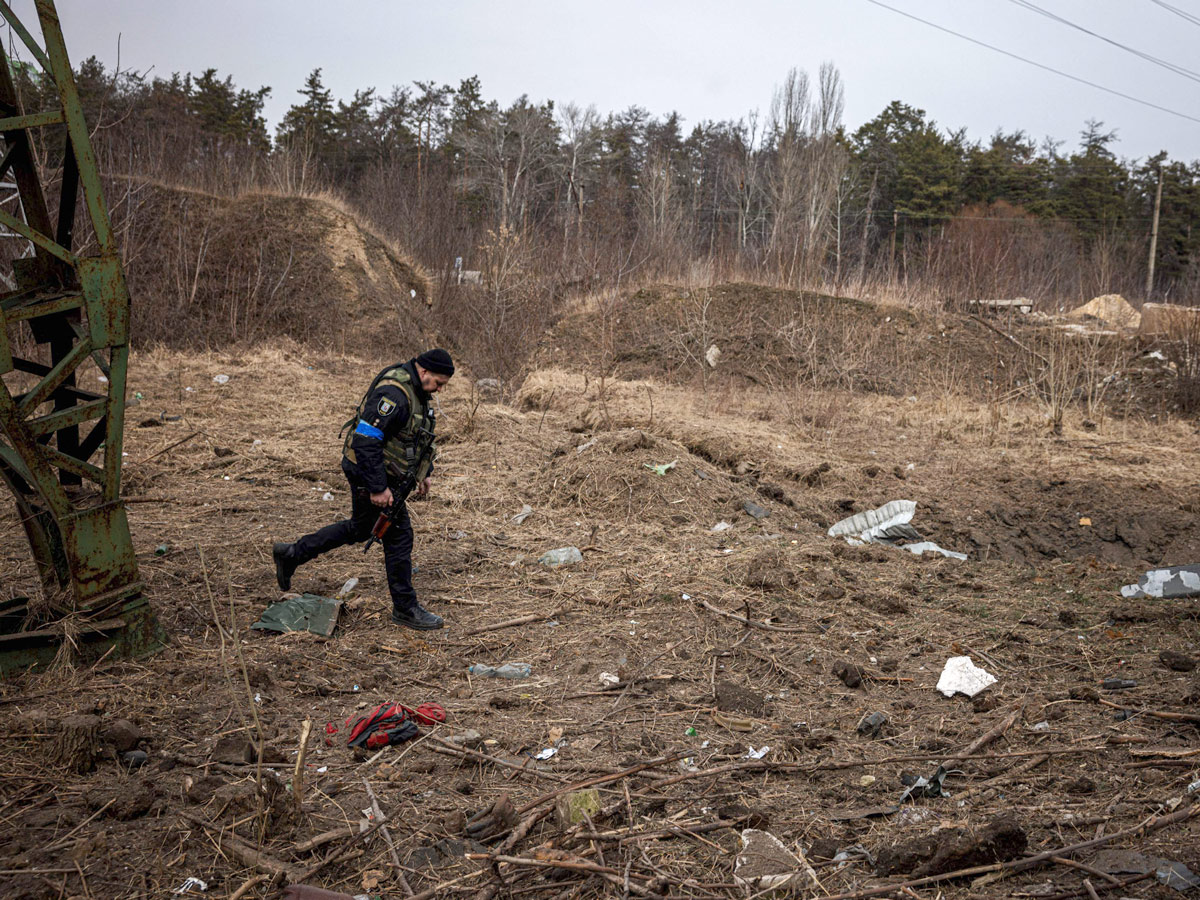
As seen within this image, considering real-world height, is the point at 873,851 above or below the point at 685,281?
below

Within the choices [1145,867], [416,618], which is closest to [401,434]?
[416,618]

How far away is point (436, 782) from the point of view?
11.2 feet

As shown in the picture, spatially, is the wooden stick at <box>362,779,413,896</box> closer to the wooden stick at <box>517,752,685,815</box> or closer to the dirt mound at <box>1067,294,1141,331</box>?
the wooden stick at <box>517,752,685,815</box>

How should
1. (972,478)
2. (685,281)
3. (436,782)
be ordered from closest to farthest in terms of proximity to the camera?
(436,782) < (972,478) < (685,281)

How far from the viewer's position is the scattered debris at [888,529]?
7.16 metres

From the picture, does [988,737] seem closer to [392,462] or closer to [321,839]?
[321,839]

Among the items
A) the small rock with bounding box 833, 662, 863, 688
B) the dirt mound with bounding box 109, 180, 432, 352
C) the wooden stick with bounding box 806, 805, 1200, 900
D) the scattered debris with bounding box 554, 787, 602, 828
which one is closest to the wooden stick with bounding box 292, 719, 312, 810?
the scattered debris with bounding box 554, 787, 602, 828

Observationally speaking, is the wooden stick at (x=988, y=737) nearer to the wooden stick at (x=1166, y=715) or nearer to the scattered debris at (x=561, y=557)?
the wooden stick at (x=1166, y=715)

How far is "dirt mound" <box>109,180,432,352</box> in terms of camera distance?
15.8m

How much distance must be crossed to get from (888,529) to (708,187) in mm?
43277

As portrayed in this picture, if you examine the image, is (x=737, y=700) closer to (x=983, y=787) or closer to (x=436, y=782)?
(x=983, y=787)

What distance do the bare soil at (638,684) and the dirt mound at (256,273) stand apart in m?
7.76

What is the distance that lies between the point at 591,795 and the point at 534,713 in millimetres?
1031

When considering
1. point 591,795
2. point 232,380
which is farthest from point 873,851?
point 232,380
